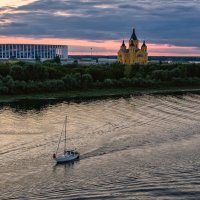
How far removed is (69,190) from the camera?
2411 centimetres

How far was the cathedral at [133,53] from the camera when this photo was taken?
404 feet

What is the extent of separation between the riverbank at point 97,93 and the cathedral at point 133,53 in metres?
42.9

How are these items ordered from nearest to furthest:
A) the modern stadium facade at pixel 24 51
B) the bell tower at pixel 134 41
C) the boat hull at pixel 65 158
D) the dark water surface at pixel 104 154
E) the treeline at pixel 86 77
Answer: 1. the dark water surface at pixel 104 154
2. the boat hull at pixel 65 158
3. the treeline at pixel 86 77
4. the bell tower at pixel 134 41
5. the modern stadium facade at pixel 24 51

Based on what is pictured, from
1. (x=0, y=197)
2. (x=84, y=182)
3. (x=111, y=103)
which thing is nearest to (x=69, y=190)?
(x=84, y=182)

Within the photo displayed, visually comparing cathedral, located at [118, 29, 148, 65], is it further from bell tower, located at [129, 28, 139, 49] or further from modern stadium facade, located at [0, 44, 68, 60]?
modern stadium facade, located at [0, 44, 68, 60]

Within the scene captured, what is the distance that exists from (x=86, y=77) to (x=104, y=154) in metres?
44.5

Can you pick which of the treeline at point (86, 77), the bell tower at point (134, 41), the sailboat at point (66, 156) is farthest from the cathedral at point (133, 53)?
the sailboat at point (66, 156)

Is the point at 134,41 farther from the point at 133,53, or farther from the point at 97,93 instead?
the point at 97,93

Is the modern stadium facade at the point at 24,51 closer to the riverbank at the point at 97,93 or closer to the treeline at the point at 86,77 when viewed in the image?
the treeline at the point at 86,77

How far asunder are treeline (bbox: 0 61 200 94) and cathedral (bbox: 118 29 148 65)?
29218mm

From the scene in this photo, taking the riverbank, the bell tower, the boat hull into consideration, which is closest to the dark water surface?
the boat hull

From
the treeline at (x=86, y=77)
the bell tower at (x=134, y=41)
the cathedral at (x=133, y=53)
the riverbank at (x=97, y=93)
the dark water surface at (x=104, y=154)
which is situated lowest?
the dark water surface at (x=104, y=154)

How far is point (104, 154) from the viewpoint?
3128 centimetres

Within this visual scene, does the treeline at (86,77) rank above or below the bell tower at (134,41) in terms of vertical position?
below
